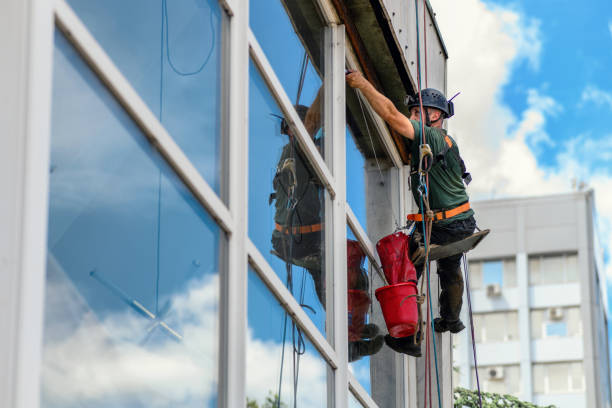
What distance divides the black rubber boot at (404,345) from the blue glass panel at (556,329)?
188 ft

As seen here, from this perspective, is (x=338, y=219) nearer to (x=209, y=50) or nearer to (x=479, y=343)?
(x=209, y=50)

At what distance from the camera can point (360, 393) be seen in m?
7.00

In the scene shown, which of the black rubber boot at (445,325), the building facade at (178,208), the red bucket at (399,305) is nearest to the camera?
the building facade at (178,208)

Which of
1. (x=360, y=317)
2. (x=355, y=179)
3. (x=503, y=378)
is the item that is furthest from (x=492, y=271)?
(x=360, y=317)

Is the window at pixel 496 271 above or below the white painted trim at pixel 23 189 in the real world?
above

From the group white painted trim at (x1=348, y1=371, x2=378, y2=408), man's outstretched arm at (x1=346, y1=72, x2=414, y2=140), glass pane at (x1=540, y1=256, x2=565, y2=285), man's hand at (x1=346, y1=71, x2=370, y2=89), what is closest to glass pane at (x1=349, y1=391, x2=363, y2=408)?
white painted trim at (x1=348, y1=371, x2=378, y2=408)

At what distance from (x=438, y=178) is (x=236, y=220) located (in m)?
3.41

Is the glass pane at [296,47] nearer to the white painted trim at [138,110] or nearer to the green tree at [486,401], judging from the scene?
the white painted trim at [138,110]

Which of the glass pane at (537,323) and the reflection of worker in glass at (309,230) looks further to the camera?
the glass pane at (537,323)

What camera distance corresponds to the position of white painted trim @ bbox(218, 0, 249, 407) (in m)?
4.62

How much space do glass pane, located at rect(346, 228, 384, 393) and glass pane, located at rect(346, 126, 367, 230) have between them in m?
0.33

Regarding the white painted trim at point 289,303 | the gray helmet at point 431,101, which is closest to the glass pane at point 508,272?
the gray helmet at point 431,101

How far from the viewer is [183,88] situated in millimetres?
4527

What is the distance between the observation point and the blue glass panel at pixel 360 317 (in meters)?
7.18
